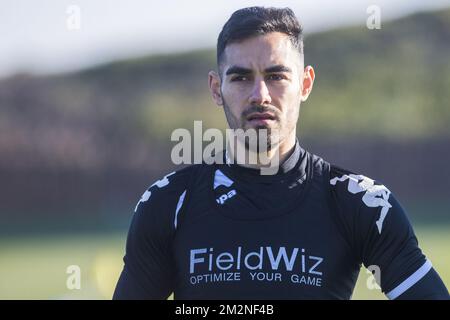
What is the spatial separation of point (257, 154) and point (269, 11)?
2.29ft

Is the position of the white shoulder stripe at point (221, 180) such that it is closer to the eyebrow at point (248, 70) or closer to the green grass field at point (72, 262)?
the eyebrow at point (248, 70)

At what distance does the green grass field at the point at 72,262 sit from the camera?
1410 centimetres

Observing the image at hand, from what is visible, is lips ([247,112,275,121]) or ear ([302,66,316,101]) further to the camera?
ear ([302,66,316,101])

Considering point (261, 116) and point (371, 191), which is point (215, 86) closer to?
point (261, 116)

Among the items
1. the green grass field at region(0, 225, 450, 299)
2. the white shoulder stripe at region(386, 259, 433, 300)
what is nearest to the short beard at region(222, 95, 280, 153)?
the white shoulder stripe at region(386, 259, 433, 300)

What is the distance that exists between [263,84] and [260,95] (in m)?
0.07

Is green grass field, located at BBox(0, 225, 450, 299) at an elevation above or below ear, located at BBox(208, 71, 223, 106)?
below

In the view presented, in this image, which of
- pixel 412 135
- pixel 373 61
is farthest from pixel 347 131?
pixel 373 61

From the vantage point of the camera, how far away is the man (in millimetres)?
4004

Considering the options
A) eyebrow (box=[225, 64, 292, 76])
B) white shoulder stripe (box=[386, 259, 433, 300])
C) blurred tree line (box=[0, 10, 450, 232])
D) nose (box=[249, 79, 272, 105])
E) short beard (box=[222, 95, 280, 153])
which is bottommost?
blurred tree line (box=[0, 10, 450, 232])

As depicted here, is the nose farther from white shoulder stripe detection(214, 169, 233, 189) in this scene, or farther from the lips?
white shoulder stripe detection(214, 169, 233, 189)

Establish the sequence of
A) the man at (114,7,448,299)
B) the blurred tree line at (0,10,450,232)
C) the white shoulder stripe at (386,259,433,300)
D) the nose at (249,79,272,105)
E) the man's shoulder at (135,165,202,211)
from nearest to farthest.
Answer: the white shoulder stripe at (386,259,433,300)
the man at (114,7,448,299)
the nose at (249,79,272,105)
the man's shoulder at (135,165,202,211)
the blurred tree line at (0,10,450,232)

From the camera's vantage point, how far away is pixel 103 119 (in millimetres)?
32562

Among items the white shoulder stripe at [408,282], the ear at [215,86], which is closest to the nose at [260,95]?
the ear at [215,86]
